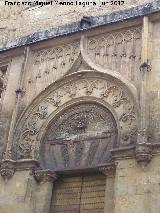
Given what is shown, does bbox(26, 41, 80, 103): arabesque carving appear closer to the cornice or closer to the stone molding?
the cornice

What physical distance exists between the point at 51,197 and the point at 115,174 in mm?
1440

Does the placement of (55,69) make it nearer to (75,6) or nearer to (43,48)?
(43,48)

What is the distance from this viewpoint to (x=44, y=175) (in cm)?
871

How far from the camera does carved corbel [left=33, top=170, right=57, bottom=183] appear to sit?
869 centimetres

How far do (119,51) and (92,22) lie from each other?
1181mm

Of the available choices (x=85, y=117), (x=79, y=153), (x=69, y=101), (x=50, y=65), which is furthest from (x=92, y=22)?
(x=79, y=153)

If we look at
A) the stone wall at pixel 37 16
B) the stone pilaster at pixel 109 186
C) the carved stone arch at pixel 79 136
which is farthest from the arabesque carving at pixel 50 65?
the stone pilaster at pixel 109 186

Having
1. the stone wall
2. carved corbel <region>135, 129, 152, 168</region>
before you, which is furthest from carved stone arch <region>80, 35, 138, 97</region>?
the stone wall

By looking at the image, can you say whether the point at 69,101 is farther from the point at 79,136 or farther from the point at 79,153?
the point at 79,153

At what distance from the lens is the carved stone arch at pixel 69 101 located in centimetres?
868

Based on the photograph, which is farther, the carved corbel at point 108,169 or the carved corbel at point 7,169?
the carved corbel at point 7,169

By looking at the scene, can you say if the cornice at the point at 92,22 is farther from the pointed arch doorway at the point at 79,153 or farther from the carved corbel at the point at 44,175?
the carved corbel at the point at 44,175

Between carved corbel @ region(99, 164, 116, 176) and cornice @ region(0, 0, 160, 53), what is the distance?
10.0 feet

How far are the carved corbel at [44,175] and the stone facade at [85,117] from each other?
0.02 metres
